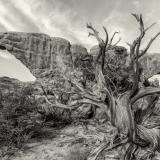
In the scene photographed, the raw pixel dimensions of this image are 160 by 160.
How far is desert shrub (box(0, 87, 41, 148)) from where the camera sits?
42.7 ft

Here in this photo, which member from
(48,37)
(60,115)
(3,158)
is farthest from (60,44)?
(3,158)

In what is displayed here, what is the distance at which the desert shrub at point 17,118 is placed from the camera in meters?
13.0

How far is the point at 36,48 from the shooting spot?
34.2 meters

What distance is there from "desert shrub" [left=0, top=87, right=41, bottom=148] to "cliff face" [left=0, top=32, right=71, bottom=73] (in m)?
17.2

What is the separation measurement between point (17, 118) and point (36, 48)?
835 inches

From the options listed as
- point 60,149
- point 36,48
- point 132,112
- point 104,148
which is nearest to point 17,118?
point 60,149

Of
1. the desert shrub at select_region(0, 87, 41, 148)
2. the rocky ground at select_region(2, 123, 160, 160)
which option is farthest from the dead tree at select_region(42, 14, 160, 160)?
the desert shrub at select_region(0, 87, 41, 148)

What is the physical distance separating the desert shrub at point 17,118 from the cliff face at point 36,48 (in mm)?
17249

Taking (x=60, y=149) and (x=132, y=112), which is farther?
(x=60, y=149)

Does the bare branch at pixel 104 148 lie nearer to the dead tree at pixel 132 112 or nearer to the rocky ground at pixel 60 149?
the dead tree at pixel 132 112

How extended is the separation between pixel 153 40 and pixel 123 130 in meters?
3.06

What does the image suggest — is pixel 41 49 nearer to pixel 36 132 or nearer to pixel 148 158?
pixel 36 132

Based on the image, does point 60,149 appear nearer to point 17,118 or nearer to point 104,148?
point 17,118

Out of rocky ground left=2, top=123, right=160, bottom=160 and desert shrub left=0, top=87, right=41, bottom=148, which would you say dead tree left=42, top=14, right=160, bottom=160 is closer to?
rocky ground left=2, top=123, right=160, bottom=160
